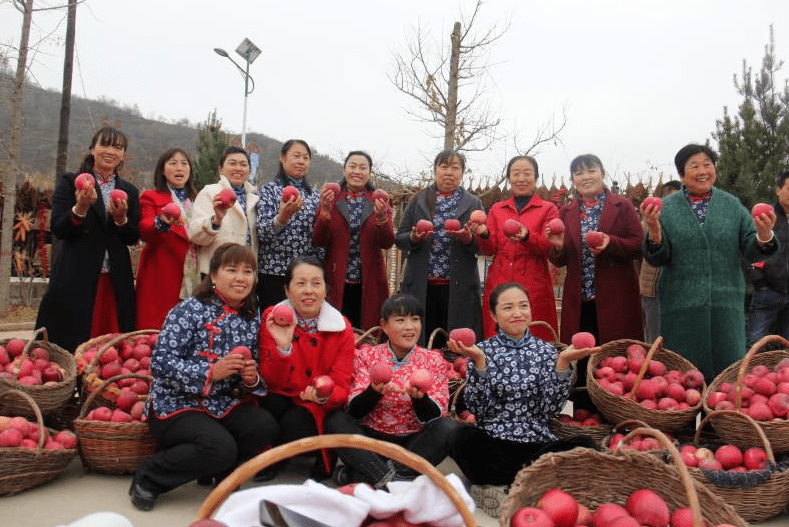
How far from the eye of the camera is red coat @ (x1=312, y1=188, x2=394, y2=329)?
5336mm

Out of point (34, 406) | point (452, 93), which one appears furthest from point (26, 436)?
point (452, 93)

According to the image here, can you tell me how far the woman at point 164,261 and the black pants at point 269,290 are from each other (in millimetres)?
512

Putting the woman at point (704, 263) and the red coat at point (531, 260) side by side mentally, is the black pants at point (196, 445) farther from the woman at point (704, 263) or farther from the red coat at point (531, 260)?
the woman at point (704, 263)

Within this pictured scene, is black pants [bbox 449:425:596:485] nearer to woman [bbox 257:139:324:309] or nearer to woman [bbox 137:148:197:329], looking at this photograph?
woman [bbox 257:139:324:309]

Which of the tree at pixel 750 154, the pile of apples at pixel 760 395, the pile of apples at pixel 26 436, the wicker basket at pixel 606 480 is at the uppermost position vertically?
the tree at pixel 750 154

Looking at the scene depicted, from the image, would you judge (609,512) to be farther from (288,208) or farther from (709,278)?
(288,208)

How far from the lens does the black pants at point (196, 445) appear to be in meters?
3.29

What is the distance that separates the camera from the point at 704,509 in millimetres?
2379

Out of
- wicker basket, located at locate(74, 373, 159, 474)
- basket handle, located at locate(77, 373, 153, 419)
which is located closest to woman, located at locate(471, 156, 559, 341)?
basket handle, located at locate(77, 373, 153, 419)

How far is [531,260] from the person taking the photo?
5.19m

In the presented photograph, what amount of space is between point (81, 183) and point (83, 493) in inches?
81.4

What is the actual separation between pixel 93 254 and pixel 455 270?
9.07ft

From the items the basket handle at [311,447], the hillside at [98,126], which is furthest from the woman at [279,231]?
the hillside at [98,126]

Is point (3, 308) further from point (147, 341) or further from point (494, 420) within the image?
point (494, 420)
